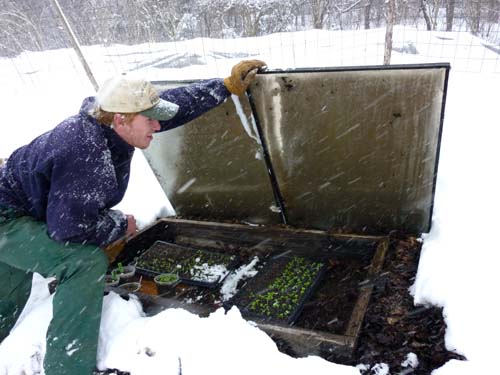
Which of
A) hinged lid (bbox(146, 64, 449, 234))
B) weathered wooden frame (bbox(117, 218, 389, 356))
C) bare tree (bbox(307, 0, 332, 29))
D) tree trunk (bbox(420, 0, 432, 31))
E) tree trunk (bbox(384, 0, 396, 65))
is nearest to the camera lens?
weathered wooden frame (bbox(117, 218, 389, 356))

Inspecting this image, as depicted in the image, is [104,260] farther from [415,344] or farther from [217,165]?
[415,344]

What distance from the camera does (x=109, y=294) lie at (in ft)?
8.19

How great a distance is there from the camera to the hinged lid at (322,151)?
2.32 meters

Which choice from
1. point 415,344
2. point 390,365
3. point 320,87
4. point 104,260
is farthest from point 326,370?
point 320,87

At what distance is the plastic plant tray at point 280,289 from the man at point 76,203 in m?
0.99

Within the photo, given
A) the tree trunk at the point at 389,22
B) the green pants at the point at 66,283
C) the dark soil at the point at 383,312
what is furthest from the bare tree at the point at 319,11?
the green pants at the point at 66,283

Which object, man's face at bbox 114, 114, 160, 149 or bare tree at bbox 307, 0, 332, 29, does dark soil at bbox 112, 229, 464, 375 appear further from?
bare tree at bbox 307, 0, 332, 29

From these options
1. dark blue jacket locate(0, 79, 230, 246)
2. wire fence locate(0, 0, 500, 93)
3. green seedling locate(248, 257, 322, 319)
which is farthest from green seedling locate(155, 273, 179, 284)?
wire fence locate(0, 0, 500, 93)

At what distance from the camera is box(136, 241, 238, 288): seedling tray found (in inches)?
121

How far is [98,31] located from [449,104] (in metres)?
9.57

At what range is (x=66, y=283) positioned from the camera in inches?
84.4

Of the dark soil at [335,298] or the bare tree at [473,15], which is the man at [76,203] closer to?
the dark soil at [335,298]

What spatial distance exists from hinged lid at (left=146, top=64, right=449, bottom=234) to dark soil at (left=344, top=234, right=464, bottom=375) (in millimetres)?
568

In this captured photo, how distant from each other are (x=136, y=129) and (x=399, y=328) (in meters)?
1.90
